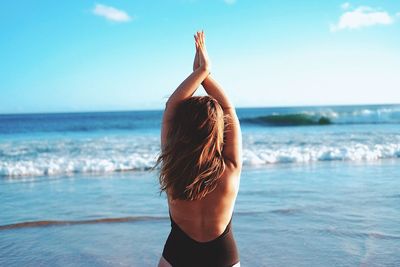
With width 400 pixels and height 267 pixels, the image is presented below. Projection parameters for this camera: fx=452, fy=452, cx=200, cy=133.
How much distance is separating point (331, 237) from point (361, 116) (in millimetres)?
37431

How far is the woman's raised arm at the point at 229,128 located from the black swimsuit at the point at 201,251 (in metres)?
0.36

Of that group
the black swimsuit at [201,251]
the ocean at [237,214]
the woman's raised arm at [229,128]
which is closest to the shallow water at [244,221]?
the ocean at [237,214]

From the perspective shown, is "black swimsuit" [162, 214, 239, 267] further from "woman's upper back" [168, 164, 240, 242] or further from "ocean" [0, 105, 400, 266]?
"ocean" [0, 105, 400, 266]

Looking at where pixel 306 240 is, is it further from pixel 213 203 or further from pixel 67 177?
pixel 67 177

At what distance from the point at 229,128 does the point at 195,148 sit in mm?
216

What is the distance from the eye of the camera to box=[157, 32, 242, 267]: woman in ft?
6.84

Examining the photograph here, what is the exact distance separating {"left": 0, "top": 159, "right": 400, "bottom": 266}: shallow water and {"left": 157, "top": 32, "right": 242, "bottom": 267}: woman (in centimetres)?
233

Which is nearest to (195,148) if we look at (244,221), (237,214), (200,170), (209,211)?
(200,170)

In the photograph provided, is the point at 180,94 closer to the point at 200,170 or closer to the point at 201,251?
the point at 200,170

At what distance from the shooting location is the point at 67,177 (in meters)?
10.1

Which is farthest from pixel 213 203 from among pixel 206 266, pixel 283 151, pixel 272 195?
pixel 283 151

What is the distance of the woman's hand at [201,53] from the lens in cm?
231

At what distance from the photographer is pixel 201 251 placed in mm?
2260

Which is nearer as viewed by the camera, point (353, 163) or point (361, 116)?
point (353, 163)
